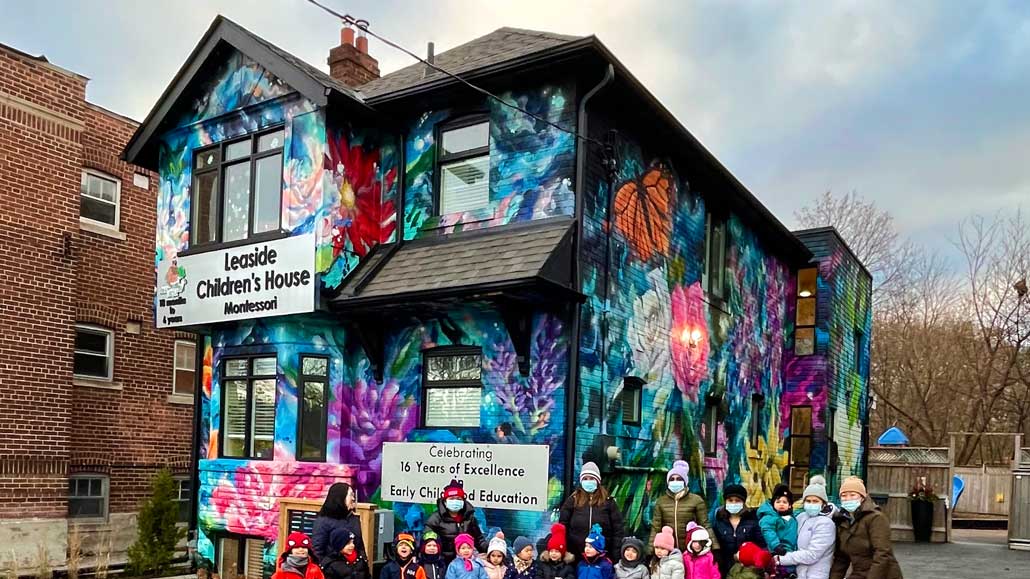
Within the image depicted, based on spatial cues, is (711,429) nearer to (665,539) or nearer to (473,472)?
(473,472)

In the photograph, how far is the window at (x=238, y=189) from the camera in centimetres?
1328

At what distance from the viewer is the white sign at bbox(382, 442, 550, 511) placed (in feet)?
36.4

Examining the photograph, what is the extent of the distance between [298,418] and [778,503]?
648 centimetres

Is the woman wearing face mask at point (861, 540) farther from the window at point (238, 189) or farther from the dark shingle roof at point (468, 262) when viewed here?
the window at point (238, 189)

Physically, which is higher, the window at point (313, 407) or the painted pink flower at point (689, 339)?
the painted pink flower at point (689, 339)

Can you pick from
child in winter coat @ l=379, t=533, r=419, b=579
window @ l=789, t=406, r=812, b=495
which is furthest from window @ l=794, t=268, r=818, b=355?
child in winter coat @ l=379, t=533, r=419, b=579

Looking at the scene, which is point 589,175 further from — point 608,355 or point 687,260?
point 687,260

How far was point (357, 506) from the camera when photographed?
11.8m

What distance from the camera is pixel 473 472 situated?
37.8 ft

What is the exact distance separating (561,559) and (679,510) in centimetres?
143

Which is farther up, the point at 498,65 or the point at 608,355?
the point at 498,65

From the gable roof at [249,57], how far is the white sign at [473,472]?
470cm

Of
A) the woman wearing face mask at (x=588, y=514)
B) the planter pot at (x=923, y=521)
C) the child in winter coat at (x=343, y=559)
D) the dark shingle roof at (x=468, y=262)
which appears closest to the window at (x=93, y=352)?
the dark shingle roof at (x=468, y=262)

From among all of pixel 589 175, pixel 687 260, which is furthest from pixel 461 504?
pixel 687 260
